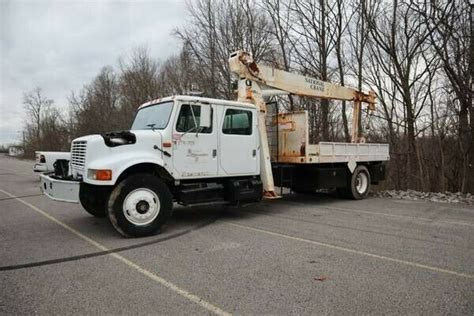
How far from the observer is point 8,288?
4.63 meters

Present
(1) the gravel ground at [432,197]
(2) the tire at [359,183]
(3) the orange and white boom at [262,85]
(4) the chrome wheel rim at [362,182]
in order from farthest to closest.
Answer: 1. (4) the chrome wheel rim at [362,182]
2. (2) the tire at [359,183]
3. (1) the gravel ground at [432,197]
4. (3) the orange and white boom at [262,85]

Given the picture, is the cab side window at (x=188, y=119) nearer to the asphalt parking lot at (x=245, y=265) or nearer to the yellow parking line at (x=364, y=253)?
the asphalt parking lot at (x=245, y=265)

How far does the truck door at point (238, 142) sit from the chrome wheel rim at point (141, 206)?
5.68 feet

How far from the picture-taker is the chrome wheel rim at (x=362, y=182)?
1225 centimetres

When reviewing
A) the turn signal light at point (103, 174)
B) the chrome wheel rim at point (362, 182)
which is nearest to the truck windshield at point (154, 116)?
the turn signal light at point (103, 174)

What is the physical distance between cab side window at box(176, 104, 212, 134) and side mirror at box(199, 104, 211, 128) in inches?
4.1

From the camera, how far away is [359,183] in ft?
40.4

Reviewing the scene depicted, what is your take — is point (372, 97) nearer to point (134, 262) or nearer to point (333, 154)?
point (333, 154)

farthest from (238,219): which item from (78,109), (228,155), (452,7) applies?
(78,109)

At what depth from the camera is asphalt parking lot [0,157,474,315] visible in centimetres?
416

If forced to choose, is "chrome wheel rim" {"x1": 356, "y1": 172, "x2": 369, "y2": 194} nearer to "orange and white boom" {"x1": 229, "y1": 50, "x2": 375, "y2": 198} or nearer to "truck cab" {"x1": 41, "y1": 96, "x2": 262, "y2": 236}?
"orange and white boom" {"x1": 229, "y1": 50, "x2": 375, "y2": 198}

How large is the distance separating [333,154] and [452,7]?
877 centimetres

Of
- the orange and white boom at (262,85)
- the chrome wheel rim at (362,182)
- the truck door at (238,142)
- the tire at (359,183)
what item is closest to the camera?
the truck door at (238,142)

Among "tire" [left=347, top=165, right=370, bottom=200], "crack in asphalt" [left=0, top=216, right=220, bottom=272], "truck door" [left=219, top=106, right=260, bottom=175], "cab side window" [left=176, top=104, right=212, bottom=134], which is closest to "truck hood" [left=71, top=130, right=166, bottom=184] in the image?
"cab side window" [left=176, top=104, right=212, bottom=134]
